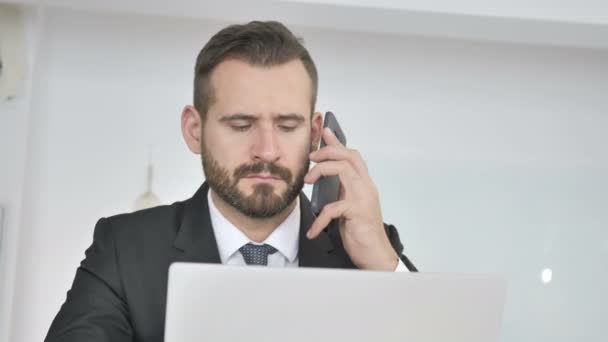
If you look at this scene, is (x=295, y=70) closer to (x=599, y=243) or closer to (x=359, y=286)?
(x=359, y=286)

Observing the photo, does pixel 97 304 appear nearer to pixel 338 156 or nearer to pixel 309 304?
pixel 338 156

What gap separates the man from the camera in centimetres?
186

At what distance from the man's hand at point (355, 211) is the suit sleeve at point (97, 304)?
49cm

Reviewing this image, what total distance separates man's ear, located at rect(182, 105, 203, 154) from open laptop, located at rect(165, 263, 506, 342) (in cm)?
94

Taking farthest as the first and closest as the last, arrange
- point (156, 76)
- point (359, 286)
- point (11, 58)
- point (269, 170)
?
1. point (156, 76)
2. point (11, 58)
3. point (269, 170)
4. point (359, 286)

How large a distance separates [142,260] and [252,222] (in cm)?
29

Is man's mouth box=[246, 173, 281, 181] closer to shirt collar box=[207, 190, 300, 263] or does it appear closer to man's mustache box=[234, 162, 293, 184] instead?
man's mustache box=[234, 162, 293, 184]

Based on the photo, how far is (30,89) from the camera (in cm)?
403

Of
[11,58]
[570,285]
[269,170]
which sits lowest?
[570,285]

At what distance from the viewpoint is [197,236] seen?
2.04m

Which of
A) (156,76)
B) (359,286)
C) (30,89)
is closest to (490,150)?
(156,76)

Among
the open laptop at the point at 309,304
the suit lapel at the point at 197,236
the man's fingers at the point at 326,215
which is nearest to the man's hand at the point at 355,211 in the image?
the man's fingers at the point at 326,215

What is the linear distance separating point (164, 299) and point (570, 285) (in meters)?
3.20

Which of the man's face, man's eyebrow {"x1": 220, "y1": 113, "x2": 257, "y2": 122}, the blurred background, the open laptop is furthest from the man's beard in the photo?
the blurred background
